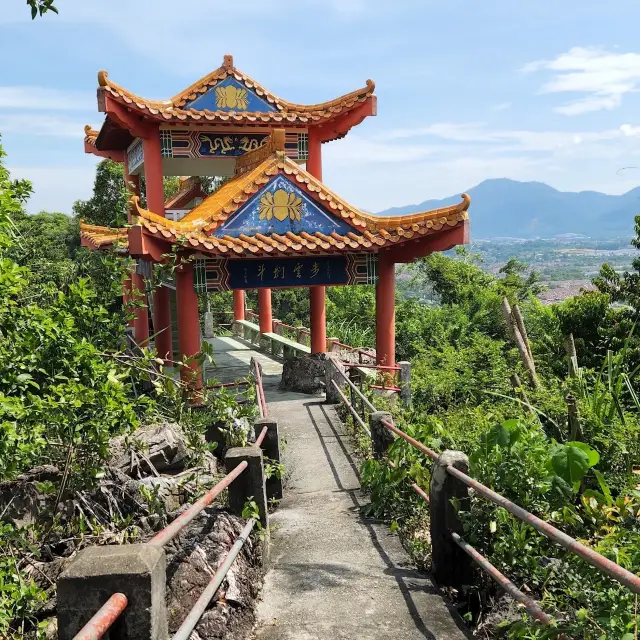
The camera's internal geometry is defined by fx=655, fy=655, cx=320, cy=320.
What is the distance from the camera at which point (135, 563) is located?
2.38m

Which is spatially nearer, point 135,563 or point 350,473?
point 135,563

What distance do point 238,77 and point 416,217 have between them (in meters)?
4.25

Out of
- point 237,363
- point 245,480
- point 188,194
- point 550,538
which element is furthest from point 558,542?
point 188,194

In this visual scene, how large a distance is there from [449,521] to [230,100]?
9536 mm

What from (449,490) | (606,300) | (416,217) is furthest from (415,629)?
(606,300)

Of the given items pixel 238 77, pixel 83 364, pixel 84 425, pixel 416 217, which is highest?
pixel 238 77

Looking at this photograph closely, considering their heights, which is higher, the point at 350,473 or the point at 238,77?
the point at 238,77

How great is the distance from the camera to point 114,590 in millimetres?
2338

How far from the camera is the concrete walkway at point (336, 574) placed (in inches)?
153

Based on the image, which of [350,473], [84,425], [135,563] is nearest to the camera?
[135,563]

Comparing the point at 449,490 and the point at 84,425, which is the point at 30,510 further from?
the point at 449,490

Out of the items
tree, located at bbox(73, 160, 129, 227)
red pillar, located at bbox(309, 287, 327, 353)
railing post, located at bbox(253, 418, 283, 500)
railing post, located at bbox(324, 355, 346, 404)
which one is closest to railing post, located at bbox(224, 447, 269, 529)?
railing post, located at bbox(253, 418, 283, 500)

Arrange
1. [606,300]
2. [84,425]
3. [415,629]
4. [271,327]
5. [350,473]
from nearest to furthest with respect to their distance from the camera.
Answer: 1. [415,629]
2. [84,425]
3. [350,473]
4. [606,300]
5. [271,327]

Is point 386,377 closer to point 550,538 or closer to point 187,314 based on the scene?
point 187,314
